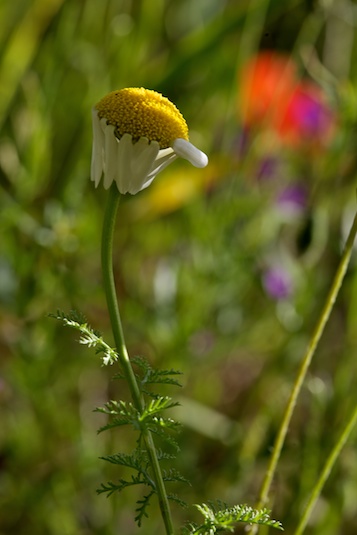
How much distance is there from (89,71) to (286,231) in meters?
0.33

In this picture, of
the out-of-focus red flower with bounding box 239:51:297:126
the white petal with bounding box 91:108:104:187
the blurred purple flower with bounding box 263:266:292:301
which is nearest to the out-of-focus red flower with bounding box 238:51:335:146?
the out-of-focus red flower with bounding box 239:51:297:126

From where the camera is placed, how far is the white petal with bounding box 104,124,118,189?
327 mm

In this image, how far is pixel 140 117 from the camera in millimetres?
325

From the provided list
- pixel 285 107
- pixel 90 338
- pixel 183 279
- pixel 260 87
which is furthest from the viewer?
pixel 260 87

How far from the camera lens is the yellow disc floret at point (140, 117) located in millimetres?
324

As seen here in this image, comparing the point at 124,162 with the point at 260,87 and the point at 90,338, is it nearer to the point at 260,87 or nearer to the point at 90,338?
the point at 90,338

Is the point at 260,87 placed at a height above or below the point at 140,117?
above

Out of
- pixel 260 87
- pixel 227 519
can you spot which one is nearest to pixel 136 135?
pixel 227 519

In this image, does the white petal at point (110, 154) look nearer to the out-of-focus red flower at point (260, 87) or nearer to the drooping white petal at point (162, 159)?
the drooping white petal at point (162, 159)

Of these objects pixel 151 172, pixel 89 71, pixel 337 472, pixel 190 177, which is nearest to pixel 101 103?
pixel 151 172

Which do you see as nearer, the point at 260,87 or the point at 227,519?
the point at 227,519

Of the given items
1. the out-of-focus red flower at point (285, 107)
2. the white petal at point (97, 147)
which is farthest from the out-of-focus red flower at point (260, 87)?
the white petal at point (97, 147)

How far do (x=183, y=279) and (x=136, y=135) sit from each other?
564 mm

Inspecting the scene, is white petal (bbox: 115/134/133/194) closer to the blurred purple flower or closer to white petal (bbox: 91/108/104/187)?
white petal (bbox: 91/108/104/187)
